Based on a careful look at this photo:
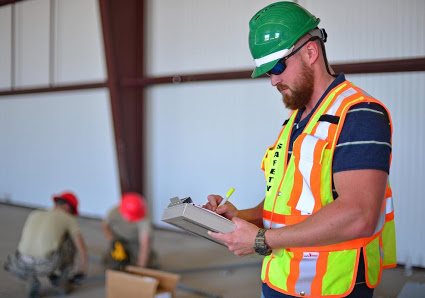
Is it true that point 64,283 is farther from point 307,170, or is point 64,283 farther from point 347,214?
point 347,214

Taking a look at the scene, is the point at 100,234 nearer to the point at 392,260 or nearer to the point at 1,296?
the point at 1,296

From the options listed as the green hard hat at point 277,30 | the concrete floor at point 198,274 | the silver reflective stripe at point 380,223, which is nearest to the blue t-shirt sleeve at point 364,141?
the silver reflective stripe at point 380,223

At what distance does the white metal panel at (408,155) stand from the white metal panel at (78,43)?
17.1 feet

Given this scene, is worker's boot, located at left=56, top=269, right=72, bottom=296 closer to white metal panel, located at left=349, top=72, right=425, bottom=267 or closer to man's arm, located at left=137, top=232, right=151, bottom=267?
man's arm, located at left=137, top=232, right=151, bottom=267

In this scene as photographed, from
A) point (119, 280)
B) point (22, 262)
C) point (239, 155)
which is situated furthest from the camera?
point (239, 155)

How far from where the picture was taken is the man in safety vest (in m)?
1.38

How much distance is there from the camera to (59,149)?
10305mm

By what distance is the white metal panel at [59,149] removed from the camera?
30.5 ft

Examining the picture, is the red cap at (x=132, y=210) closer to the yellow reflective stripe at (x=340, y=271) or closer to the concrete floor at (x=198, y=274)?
the concrete floor at (x=198, y=274)

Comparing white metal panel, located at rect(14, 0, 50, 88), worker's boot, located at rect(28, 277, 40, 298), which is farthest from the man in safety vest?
white metal panel, located at rect(14, 0, 50, 88)

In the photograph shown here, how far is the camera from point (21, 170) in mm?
11250

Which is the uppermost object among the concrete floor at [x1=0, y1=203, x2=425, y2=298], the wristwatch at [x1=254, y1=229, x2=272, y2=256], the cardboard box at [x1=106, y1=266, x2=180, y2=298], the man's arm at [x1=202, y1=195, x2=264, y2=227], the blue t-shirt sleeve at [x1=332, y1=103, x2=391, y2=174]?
the blue t-shirt sleeve at [x1=332, y1=103, x2=391, y2=174]

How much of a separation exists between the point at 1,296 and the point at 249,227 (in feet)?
14.0

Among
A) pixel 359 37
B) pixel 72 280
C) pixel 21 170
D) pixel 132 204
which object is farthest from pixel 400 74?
pixel 21 170
